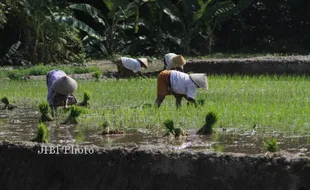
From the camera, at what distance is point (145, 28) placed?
18.8 m

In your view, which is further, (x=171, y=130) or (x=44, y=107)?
(x=44, y=107)

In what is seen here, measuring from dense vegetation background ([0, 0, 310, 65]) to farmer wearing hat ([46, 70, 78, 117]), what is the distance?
751 cm

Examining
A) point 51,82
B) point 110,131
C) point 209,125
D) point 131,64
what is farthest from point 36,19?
point 209,125

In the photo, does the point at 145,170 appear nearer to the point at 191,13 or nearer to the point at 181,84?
the point at 181,84

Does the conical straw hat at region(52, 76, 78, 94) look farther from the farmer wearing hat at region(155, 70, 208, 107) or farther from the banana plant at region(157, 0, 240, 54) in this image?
the banana plant at region(157, 0, 240, 54)

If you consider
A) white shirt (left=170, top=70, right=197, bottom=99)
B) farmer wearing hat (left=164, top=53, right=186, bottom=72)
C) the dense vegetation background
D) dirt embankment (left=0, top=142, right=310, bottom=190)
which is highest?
the dense vegetation background

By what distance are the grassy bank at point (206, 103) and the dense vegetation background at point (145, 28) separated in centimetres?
429

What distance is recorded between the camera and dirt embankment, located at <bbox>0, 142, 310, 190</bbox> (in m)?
4.39

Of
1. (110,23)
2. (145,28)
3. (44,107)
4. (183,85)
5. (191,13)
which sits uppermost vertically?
(191,13)

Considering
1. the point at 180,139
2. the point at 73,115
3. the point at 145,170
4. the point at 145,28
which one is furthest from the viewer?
the point at 145,28

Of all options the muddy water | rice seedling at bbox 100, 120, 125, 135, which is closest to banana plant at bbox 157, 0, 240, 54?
the muddy water

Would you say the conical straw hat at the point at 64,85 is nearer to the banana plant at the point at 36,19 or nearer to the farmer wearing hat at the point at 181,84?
the farmer wearing hat at the point at 181,84

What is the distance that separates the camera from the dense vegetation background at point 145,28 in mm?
16016

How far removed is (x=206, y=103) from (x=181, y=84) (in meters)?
0.60
